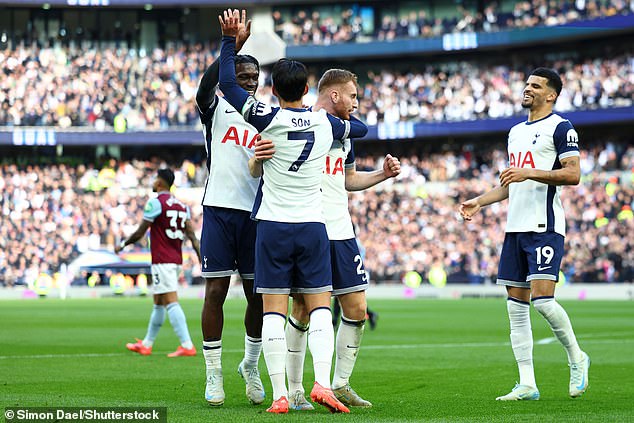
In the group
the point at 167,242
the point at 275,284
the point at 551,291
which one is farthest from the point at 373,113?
the point at 275,284

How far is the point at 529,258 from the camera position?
342 inches

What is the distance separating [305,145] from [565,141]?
8.29 feet

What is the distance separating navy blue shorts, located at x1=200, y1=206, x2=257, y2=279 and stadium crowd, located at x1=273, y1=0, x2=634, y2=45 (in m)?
41.1

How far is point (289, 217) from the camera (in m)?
7.36

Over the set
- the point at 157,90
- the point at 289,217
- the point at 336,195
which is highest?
the point at 157,90

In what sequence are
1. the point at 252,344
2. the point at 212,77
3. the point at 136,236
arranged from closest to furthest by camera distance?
the point at 212,77, the point at 252,344, the point at 136,236

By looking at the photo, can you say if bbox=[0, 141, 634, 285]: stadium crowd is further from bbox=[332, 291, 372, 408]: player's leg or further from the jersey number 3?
bbox=[332, 291, 372, 408]: player's leg

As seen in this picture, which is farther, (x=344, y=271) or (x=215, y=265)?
(x=215, y=265)

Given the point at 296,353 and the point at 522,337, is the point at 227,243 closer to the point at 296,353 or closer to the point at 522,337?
the point at 296,353

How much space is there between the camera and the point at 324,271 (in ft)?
24.5

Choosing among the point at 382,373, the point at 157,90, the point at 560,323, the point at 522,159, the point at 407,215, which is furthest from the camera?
the point at 157,90

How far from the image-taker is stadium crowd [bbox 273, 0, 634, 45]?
47.9 m

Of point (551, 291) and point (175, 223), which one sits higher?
point (175, 223)

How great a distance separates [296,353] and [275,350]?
71 centimetres
